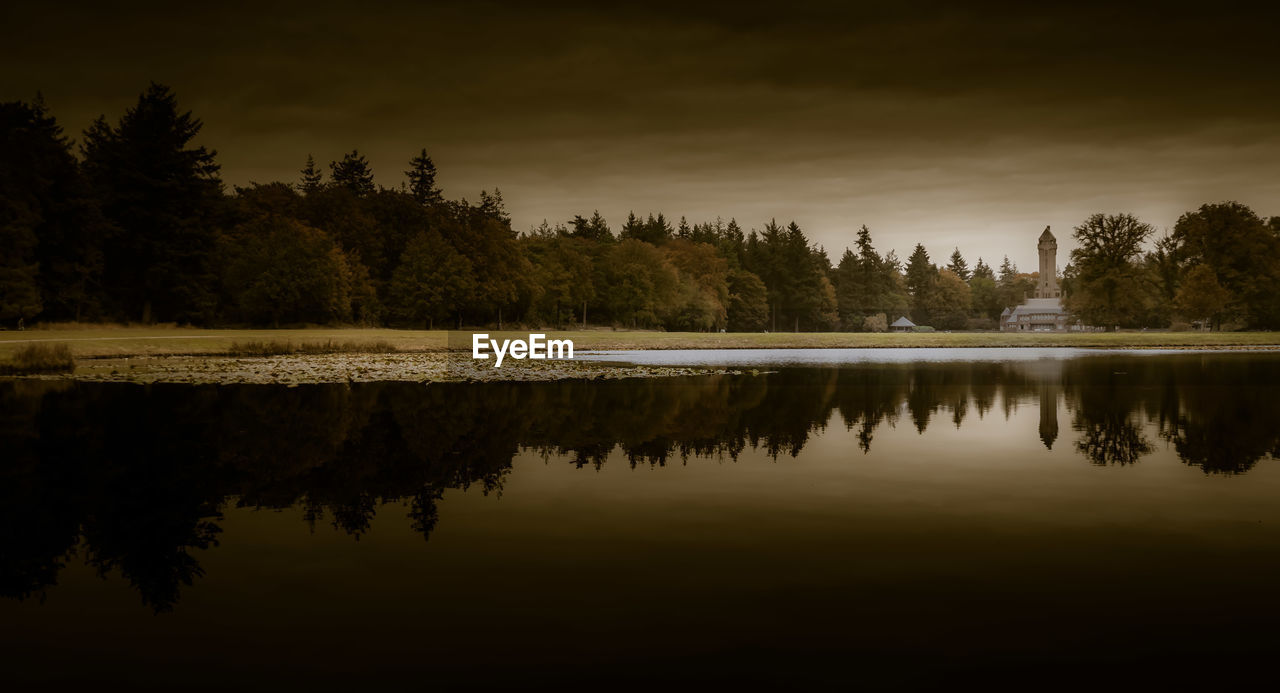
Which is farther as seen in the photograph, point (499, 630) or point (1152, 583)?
point (1152, 583)

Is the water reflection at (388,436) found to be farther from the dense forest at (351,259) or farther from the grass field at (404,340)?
the dense forest at (351,259)

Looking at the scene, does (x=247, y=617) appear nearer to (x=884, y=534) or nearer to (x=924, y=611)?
(x=924, y=611)

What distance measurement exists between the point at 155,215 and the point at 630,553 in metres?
82.6

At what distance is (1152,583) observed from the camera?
8.35 m

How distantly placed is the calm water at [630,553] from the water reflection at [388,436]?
10 centimetres

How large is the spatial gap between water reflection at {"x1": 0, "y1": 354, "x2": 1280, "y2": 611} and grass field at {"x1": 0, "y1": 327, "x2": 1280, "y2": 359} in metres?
22.4

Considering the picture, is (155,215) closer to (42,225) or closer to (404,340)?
(42,225)

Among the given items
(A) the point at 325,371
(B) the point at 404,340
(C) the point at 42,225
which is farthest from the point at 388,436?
(C) the point at 42,225

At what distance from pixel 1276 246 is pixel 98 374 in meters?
128

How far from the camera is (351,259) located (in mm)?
96875

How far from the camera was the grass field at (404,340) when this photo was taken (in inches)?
2108

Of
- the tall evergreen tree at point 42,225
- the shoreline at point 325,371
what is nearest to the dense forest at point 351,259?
the tall evergreen tree at point 42,225

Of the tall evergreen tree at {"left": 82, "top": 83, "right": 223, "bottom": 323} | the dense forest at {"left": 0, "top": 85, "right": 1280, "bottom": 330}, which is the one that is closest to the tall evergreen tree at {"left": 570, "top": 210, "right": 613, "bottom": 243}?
the dense forest at {"left": 0, "top": 85, "right": 1280, "bottom": 330}

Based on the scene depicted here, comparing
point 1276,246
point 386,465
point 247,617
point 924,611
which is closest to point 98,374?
point 386,465
